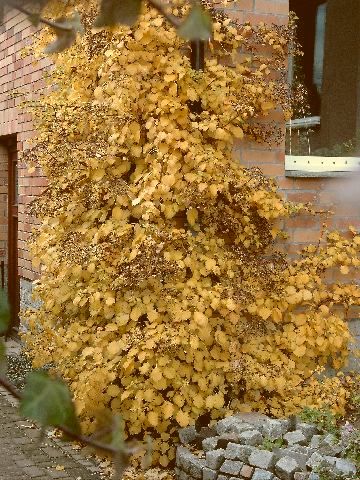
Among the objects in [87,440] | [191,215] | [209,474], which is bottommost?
[209,474]

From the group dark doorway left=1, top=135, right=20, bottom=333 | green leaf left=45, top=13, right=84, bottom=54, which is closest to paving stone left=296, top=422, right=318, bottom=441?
green leaf left=45, top=13, right=84, bottom=54

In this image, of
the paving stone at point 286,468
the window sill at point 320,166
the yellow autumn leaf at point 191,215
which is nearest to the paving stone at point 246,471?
the paving stone at point 286,468

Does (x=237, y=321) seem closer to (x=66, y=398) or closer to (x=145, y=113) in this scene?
(x=145, y=113)

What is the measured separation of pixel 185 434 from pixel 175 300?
2.57 ft

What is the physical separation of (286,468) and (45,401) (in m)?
3.39

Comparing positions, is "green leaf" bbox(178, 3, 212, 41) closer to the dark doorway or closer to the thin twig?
the thin twig

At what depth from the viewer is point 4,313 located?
903mm

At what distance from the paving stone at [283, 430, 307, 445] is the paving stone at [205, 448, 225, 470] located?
1.19 ft

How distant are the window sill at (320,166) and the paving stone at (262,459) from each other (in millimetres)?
1929

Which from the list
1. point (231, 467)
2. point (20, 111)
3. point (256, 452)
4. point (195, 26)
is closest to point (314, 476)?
point (256, 452)

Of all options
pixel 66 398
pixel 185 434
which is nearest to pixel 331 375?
pixel 185 434

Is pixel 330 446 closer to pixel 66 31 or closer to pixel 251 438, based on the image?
pixel 251 438

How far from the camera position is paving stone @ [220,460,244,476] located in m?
4.19

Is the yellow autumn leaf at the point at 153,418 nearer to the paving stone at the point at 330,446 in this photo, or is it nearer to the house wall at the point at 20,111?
the paving stone at the point at 330,446
